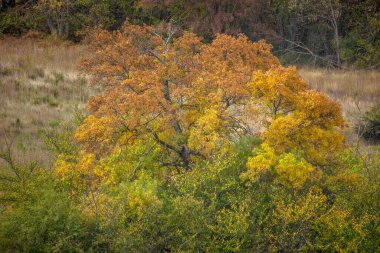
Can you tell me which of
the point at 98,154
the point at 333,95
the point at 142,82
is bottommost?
the point at 333,95

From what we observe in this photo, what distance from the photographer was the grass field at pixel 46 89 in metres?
24.7

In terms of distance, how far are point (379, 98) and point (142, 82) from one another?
2103cm

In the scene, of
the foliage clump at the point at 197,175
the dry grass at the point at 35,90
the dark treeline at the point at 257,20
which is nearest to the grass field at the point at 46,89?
the dry grass at the point at 35,90

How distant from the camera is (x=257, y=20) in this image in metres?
41.8

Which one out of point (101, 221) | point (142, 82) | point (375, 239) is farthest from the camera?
point (142, 82)

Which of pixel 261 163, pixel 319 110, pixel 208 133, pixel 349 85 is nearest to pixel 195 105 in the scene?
pixel 208 133

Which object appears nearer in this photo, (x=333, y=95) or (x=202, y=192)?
(x=202, y=192)

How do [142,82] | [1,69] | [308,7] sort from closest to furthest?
[142,82] → [1,69] → [308,7]

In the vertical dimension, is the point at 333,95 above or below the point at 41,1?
below

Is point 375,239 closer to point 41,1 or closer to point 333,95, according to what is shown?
point 333,95

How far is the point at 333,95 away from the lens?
106 ft

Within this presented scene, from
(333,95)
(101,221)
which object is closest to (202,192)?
(101,221)

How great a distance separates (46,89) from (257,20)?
1889 cm

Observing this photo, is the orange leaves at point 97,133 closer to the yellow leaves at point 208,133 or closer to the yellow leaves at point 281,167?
the yellow leaves at point 208,133
